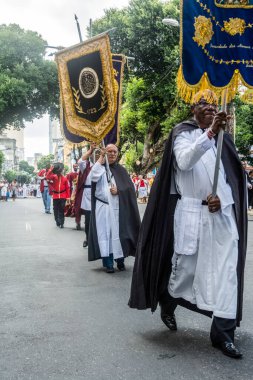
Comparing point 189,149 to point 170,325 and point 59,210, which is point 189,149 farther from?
point 59,210

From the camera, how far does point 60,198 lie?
15.9 metres

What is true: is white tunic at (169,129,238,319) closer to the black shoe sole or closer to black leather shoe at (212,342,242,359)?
black leather shoe at (212,342,242,359)

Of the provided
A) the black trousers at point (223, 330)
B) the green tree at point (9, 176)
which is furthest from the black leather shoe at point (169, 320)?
the green tree at point (9, 176)

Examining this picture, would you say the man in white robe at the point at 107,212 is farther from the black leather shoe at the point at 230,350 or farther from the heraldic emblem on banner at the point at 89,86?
the black leather shoe at the point at 230,350

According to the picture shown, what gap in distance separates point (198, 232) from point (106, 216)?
3833 millimetres

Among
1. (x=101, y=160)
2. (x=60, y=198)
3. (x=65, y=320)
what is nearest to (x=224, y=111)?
(x=65, y=320)

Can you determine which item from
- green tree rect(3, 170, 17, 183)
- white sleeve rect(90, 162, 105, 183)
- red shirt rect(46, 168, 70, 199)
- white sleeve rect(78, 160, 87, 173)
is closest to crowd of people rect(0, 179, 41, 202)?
green tree rect(3, 170, 17, 183)

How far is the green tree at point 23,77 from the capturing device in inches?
1140

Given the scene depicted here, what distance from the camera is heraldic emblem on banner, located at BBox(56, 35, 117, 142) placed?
313 inches

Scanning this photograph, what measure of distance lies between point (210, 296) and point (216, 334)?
0.28 m

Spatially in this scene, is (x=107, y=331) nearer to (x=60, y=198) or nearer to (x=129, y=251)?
(x=129, y=251)

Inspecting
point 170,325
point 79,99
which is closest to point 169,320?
point 170,325

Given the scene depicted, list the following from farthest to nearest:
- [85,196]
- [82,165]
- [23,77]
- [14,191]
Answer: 1. [14,191]
2. [23,77]
3. [85,196]
4. [82,165]

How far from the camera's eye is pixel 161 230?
451cm
